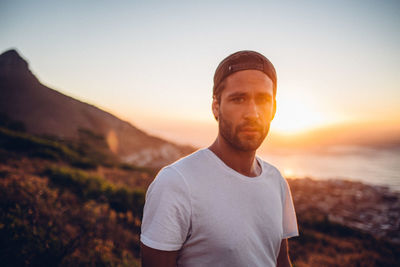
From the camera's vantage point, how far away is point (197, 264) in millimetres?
1247

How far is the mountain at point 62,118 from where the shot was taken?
2194 centimetres

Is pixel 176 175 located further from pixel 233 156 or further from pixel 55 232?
pixel 55 232

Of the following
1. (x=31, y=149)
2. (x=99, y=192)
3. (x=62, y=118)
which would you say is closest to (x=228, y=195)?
(x=99, y=192)

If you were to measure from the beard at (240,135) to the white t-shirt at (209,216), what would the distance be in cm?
21

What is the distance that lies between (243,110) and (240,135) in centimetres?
21

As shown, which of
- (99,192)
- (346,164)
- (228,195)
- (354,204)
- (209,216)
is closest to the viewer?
(209,216)

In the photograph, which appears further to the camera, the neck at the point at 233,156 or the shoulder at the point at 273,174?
the shoulder at the point at 273,174

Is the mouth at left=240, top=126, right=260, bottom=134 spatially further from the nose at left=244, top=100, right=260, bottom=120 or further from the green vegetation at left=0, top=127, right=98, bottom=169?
the green vegetation at left=0, top=127, right=98, bottom=169

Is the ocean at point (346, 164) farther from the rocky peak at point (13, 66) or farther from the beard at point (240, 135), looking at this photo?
the rocky peak at point (13, 66)

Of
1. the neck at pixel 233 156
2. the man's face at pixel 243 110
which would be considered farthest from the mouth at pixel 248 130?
the neck at pixel 233 156

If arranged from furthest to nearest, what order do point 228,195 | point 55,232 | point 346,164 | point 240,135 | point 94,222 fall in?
point 346,164 < point 94,222 < point 55,232 < point 240,135 < point 228,195

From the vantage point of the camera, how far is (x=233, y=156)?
1.63 m

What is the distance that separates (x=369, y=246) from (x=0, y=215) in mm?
9965

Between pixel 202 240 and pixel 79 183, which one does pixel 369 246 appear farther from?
pixel 79 183
